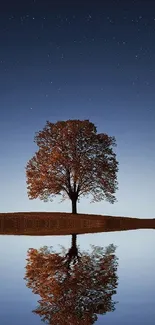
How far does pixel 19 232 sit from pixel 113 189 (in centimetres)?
1301

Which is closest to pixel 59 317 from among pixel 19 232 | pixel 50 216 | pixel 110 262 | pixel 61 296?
pixel 61 296

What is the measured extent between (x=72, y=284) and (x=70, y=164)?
41420mm

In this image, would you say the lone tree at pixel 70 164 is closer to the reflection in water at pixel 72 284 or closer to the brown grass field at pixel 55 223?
the brown grass field at pixel 55 223

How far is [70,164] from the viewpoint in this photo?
55.9m

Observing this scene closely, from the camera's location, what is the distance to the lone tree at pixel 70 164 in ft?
184

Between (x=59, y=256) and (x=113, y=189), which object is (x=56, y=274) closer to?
(x=59, y=256)

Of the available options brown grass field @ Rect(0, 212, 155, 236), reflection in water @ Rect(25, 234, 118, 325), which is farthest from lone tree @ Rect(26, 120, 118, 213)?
reflection in water @ Rect(25, 234, 118, 325)

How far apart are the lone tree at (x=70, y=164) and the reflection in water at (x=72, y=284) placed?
107ft

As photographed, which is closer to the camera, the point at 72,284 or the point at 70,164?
the point at 72,284

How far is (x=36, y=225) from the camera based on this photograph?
174ft

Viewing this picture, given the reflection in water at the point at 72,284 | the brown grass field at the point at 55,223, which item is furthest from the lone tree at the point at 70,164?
the reflection in water at the point at 72,284

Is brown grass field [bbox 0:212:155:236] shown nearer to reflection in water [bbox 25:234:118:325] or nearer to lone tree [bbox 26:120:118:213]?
lone tree [bbox 26:120:118:213]

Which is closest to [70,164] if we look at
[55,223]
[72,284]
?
[55,223]

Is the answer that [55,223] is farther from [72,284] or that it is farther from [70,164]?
[72,284]
